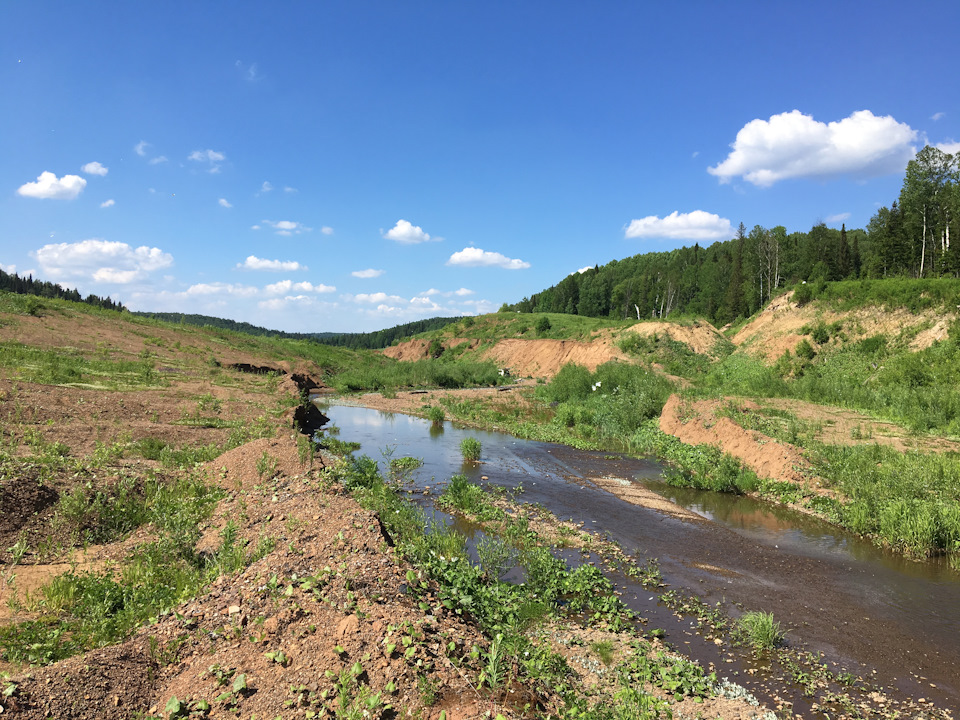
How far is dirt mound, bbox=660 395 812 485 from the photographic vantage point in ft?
45.8

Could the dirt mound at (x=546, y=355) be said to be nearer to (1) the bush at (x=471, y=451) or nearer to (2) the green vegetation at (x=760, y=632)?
(1) the bush at (x=471, y=451)

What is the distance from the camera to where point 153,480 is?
9.48 meters

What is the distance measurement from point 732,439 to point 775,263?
62.2 m

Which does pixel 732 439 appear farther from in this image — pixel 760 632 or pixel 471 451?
pixel 760 632

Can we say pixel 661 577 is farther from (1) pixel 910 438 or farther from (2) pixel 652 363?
(2) pixel 652 363

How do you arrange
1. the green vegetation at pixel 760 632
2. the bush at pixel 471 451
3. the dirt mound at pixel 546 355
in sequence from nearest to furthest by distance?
the green vegetation at pixel 760 632 < the bush at pixel 471 451 < the dirt mound at pixel 546 355

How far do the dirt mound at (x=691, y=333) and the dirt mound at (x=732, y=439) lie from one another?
17.6 meters

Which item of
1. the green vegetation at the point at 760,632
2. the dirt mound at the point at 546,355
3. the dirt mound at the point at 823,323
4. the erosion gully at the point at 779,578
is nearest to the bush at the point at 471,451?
the erosion gully at the point at 779,578

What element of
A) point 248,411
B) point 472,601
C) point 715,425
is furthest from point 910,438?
point 248,411

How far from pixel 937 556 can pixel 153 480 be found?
14.6 meters

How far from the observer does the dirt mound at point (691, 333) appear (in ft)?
122

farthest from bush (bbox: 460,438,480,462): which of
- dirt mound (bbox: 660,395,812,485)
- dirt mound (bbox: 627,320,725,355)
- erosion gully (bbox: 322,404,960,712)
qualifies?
dirt mound (bbox: 627,320,725,355)

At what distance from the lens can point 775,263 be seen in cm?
6856

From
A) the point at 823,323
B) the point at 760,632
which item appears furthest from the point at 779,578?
the point at 823,323
